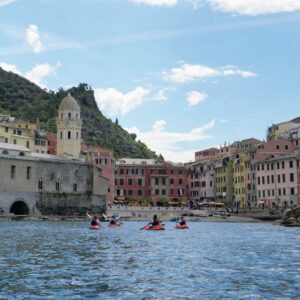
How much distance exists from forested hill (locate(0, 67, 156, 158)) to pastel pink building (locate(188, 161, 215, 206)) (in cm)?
3953

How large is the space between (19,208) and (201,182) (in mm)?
40525

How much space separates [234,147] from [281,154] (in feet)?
92.8

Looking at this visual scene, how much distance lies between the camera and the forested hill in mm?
155625

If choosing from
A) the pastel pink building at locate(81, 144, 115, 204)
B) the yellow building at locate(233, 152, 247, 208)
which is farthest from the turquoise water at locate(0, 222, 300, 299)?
the pastel pink building at locate(81, 144, 115, 204)

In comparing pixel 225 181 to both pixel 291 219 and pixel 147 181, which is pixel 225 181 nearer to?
pixel 147 181

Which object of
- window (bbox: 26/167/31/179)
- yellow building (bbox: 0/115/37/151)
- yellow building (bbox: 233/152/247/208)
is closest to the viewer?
window (bbox: 26/167/31/179)

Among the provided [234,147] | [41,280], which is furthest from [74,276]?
[234,147]

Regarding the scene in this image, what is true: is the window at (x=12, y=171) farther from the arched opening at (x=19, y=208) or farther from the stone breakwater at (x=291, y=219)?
the stone breakwater at (x=291, y=219)

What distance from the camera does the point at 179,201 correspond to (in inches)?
4225

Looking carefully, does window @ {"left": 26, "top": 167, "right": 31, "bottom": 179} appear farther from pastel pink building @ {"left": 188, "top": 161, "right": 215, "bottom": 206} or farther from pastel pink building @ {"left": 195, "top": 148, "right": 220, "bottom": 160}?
pastel pink building @ {"left": 195, "top": 148, "right": 220, "bottom": 160}

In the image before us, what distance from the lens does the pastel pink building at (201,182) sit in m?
111

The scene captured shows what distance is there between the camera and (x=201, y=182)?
112438mm

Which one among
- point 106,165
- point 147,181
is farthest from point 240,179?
point 106,165

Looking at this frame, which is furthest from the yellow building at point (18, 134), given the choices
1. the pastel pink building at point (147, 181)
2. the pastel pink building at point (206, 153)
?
the pastel pink building at point (206, 153)
